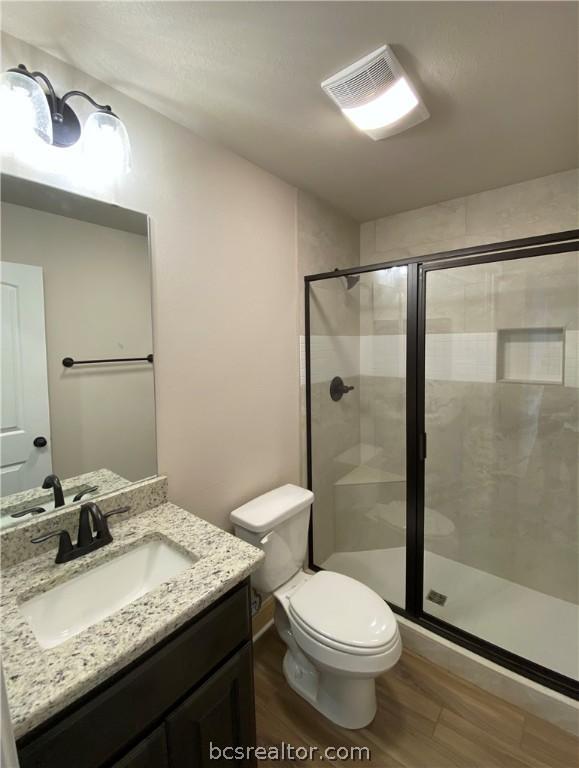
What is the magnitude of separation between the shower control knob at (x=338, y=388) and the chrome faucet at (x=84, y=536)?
1488 millimetres

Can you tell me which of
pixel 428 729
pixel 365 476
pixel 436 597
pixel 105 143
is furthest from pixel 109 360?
pixel 436 597

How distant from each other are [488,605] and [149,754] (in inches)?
70.5

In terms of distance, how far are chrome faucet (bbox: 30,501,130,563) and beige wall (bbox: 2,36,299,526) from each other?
0.31 metres

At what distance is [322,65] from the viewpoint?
106cm

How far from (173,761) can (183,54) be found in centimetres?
191

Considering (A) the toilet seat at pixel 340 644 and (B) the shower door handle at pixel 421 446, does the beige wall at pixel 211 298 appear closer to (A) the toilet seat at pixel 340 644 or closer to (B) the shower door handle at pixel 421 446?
(A) the toilet seat at pixel 340 644

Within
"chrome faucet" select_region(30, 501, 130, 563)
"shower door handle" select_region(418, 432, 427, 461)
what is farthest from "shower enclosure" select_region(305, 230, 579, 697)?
"chrome faucet" select_region(30, 501, 130, 563)

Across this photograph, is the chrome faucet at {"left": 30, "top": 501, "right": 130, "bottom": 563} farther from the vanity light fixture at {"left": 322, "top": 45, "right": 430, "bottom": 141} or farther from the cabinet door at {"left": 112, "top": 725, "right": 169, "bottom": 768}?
the vanity light fixture at {"left": 322, "top": 45, "right": 430, "bottom": 141}

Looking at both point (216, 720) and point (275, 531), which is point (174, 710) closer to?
point (216, 720)

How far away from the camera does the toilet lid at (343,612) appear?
1239 mm

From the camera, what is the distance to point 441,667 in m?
1.60

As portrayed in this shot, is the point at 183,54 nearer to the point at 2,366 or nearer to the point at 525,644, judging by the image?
the point at 2,366

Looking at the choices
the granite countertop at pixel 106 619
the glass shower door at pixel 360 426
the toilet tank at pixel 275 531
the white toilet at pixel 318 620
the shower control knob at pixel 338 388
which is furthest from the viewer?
the shower control knob at pixel 338 388

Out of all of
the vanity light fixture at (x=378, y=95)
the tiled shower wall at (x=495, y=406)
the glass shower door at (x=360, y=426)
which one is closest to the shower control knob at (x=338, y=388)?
the glass shower door at (x=360, y=426)
